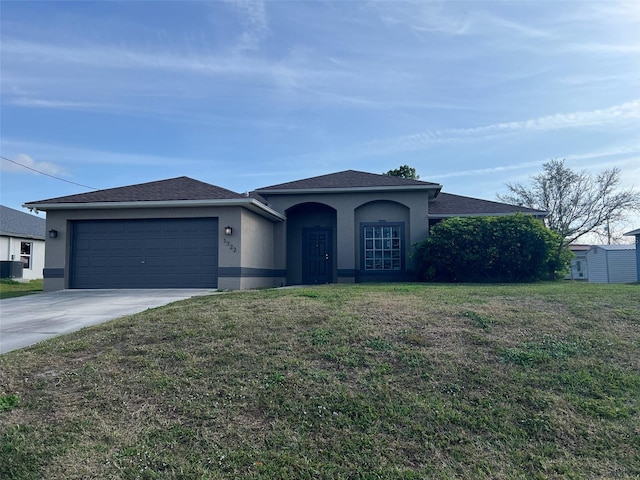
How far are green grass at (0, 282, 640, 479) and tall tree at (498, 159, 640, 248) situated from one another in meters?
25.5

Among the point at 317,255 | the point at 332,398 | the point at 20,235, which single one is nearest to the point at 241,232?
the point at 317,255

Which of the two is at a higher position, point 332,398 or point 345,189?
point 345,189

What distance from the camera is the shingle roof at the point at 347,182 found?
15992mm

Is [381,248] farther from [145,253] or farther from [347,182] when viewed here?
[145,253]

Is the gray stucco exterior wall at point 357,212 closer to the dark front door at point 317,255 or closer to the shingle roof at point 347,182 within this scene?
the shingle roof at point 347,182

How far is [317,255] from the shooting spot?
17281mm

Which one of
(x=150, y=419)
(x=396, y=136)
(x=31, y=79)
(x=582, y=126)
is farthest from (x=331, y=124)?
(x=150, y=419)

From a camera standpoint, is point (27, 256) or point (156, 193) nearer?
point (156, 193)

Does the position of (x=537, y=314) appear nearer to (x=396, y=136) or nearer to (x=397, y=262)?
(x=397, y=262)

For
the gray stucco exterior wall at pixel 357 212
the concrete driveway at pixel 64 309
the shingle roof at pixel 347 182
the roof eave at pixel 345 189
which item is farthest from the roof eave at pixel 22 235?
the gray stucco exterior wall at pixel 357 212

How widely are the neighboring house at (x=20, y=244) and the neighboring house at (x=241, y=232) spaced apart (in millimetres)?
11261

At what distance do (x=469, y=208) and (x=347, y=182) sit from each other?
15.9 feet

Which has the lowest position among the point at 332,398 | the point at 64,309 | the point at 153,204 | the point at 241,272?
the point at 332,398

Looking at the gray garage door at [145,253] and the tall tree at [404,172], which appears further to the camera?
the tall tree at [404,172]
